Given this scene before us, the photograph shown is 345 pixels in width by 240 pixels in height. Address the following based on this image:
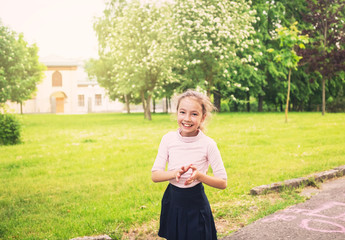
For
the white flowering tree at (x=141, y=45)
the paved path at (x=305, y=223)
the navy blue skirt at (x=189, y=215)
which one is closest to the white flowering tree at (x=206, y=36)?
the white flowering tree at (x=141, y=45)

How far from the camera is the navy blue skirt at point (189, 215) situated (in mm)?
2750

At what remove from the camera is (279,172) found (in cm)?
671

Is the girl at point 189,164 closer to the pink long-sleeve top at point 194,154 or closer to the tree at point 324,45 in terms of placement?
the pink long-sleeve top at point 194,154

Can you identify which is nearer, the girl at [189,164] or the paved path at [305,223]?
the girl at [189,164]

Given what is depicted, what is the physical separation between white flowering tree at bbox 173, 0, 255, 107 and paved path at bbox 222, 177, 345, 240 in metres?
15.4

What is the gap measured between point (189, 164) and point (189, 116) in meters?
0.40

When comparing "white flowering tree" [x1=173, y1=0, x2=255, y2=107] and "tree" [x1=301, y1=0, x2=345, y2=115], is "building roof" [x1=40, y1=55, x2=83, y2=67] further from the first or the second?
"tree" [x1=301, y1=0, x2=345, y2=115]

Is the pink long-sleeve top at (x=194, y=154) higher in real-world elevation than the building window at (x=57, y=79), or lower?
lower

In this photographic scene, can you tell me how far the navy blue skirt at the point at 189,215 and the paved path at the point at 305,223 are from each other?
108 cm

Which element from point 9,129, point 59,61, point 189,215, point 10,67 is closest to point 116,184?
point 189,215

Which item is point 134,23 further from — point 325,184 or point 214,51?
point 325,184

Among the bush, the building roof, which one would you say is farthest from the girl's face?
the building roof

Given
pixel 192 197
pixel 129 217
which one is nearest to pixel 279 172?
pixel 129 217

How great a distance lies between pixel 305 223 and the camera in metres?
4.10
